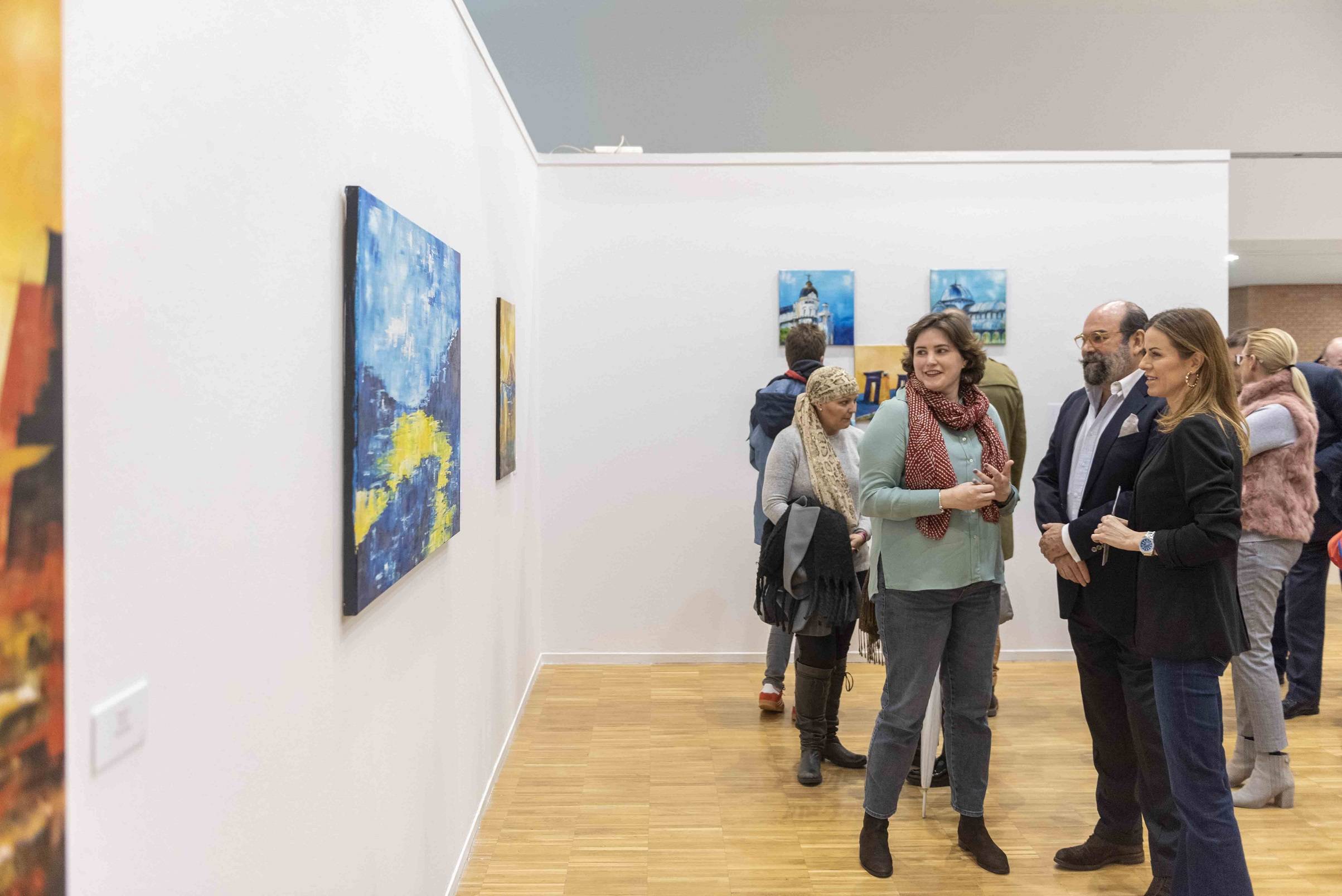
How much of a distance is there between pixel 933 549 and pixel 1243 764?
184 cm

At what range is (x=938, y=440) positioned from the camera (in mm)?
2818

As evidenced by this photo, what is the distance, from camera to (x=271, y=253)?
59.5 inches

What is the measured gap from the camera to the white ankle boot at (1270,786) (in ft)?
11.3

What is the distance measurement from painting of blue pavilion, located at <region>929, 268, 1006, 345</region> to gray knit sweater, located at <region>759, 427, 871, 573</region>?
201cm

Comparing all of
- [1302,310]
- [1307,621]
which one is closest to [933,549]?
[1307,621]

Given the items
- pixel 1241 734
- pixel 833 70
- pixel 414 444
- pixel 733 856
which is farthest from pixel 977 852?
pixel 833 70

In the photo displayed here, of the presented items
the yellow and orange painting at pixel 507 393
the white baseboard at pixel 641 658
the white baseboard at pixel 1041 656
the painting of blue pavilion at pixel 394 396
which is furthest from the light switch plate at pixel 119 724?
the white baseboard at pixel 1041 656

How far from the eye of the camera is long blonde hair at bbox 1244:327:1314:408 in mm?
3639

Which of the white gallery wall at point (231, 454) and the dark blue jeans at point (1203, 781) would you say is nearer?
the white gallery wall at point (231, 454)

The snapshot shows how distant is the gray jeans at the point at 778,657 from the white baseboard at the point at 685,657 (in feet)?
2.98

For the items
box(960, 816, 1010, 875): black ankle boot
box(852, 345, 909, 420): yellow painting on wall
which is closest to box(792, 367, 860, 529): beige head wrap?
box(960, 816, 1010, 875): black ankle boot

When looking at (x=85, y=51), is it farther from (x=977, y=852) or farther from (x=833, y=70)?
(x=833, y=70)

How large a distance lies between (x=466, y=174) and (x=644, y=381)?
237 centimetres

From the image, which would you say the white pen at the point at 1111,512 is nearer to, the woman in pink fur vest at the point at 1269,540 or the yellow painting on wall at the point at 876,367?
the woman in pink fur vest at the point at 1269,540
